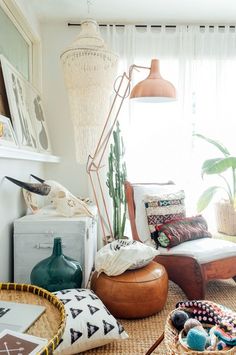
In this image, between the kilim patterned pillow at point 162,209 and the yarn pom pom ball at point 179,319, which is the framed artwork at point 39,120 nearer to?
the kilim patterned pillow at point 162,209

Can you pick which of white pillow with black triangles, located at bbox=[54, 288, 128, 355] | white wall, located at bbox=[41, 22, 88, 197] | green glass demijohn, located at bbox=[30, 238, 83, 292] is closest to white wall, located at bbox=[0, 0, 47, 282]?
green glass demijohn, located at bbox=[30, 238, 83, 292]

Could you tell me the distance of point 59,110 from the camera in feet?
11.9

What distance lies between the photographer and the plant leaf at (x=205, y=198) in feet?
11.0

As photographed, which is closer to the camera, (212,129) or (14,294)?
(14,294)

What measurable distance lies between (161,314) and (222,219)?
1523 millimetres

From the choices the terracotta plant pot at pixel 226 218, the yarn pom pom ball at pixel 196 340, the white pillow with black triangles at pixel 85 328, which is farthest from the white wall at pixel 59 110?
the yarn pom pom ball at pixel 196 340

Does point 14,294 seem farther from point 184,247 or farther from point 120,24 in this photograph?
point 120,24

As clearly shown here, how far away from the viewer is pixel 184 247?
246cm

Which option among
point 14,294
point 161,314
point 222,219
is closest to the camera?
point 14,294

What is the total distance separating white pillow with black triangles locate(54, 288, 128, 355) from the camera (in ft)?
5.55

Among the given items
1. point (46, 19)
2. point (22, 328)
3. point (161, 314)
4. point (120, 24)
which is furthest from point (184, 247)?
point (46, 19)

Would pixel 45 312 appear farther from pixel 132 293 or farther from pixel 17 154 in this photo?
pixel 17 154

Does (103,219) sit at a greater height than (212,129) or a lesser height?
lesser

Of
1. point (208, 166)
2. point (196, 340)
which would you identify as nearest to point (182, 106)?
point (208, 166)
